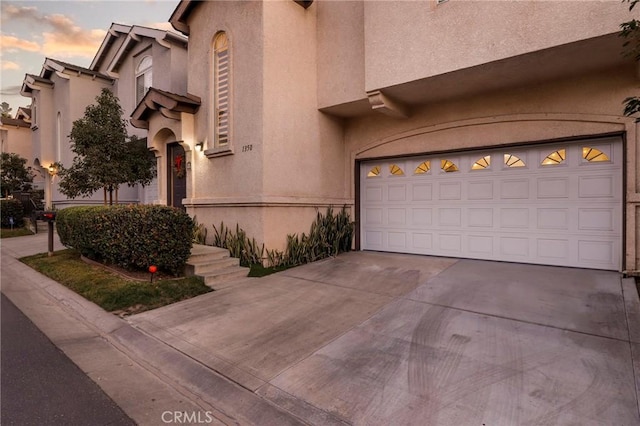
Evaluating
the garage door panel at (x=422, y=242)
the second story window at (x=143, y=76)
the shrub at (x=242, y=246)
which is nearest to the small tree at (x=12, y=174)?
the second story window at (x=143, y=76)

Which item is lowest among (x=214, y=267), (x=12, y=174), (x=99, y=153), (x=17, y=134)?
(x=214, y=267)

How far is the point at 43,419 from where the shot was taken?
9.09 feet

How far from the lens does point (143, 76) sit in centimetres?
1515

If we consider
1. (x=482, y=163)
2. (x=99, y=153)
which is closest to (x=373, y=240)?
(x=482, y=163)

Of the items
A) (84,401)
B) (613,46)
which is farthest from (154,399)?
(613,46)

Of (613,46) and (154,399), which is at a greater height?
(613,46)

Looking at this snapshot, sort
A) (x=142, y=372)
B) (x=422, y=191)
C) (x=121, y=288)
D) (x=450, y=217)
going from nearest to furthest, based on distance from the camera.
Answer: (x=142, y=372) < (x=121, y=288) < (x=450, y=217) < (x=422, y=191)

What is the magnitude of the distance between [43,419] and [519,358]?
450 cm

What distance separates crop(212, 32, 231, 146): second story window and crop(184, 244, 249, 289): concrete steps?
2.98 meters

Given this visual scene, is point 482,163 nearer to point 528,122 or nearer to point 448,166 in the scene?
point 448,166

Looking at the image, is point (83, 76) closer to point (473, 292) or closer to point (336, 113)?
point (336, 113)

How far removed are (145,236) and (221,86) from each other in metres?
4.78

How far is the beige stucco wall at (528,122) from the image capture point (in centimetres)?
622

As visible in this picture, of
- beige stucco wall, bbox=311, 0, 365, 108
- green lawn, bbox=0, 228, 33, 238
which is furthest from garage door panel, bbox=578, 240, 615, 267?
green lawn, bbox=0, 228, 33, 238
